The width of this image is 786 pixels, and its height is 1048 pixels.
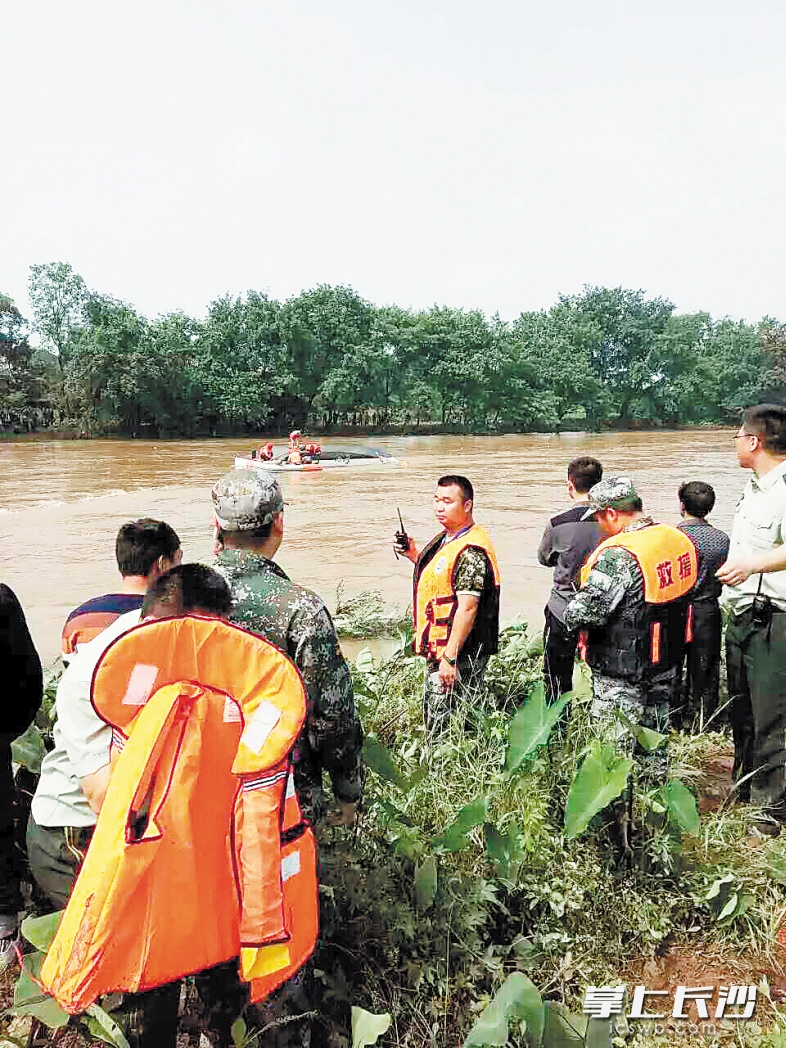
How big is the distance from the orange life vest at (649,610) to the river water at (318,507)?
16.9 ft

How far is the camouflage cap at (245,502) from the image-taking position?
8.13 ft

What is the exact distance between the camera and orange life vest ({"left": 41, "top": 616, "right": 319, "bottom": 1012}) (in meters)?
1.67

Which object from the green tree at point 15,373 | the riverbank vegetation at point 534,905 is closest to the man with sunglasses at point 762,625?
the riverbank vegetation at point 534,905

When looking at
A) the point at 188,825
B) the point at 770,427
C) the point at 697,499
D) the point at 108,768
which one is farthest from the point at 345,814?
the point at 697,499

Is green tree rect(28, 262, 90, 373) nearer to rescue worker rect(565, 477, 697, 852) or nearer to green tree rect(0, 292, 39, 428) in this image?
green tree rect(0, 292, 39, 428)

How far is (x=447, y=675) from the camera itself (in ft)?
13.9

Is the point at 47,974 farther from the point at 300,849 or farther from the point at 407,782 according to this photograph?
the point at 407,782

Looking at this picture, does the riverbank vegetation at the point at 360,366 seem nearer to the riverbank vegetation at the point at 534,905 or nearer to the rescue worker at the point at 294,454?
the rescue worker at the point at 294,454

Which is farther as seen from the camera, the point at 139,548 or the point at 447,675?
the point at 447,675

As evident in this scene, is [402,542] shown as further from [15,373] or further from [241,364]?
[15,373]

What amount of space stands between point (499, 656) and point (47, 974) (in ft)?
14.0

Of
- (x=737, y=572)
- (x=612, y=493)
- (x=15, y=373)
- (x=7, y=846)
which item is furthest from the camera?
(x=15, y=373)

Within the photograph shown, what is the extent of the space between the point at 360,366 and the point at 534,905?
54.1 m

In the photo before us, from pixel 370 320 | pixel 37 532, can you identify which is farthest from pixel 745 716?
pixel 370 320
